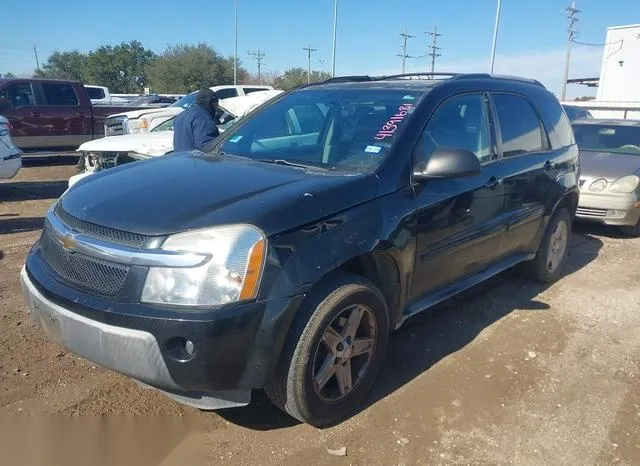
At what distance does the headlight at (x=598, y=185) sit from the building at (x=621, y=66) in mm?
27103

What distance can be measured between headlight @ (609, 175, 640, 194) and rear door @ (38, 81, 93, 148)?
11070mm

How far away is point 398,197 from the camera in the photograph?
312 cm

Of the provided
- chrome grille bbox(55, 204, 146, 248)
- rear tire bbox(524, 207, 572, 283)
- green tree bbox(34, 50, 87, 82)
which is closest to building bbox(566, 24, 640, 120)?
rear tire bbox(524, 207, 572, 283)

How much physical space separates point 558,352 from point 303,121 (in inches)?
96.0

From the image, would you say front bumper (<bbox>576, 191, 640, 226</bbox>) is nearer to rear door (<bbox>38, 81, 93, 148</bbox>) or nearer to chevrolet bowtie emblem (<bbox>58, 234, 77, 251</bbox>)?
chevrolet bowtie emblem (<bbox>58, 234, 77, 251</bbox>)

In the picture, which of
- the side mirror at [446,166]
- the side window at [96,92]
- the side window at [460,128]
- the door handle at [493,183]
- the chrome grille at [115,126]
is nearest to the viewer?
the side mirror at [446,166]

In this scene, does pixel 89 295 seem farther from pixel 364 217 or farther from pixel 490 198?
pixel 490 198

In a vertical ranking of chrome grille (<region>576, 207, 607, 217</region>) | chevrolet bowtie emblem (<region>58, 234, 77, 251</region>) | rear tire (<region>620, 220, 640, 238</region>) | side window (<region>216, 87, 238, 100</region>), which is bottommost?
rear tire (<region>620, 220, 640, 238</region>)

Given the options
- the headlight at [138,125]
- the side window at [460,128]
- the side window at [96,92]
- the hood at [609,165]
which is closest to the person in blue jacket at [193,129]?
the side window at [460,128]

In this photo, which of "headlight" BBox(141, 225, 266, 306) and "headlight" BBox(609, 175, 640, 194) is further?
"headlight" BBox(609, 175, 640, 194)

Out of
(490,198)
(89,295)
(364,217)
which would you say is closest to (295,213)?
(364,217)

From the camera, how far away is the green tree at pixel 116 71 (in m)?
69.8

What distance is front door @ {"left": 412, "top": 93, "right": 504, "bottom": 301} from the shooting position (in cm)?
335

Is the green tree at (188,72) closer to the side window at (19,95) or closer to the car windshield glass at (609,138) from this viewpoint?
the side window at (19,95)
